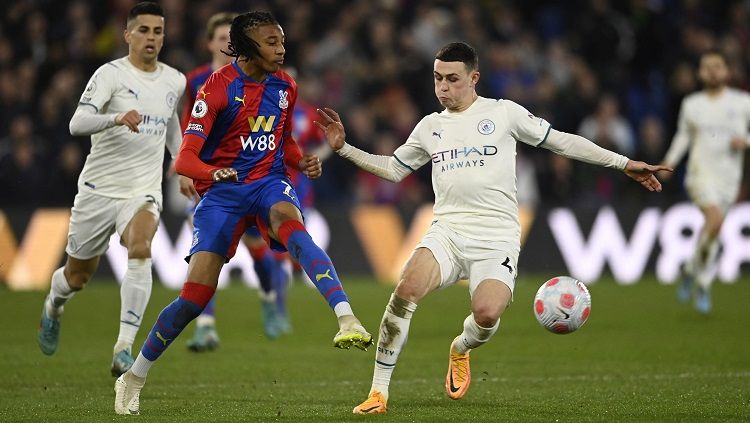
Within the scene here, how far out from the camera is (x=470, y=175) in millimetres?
8234

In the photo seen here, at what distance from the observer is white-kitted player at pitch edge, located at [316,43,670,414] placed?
805 centimetres

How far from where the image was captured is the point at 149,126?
984 centimetres

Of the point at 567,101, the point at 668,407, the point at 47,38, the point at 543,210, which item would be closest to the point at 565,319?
the point at 668,407

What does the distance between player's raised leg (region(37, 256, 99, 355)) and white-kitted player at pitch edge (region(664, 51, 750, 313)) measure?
285 inches

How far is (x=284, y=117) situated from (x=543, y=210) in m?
11.1

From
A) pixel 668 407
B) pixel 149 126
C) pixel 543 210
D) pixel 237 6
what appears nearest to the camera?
pixel 668 407

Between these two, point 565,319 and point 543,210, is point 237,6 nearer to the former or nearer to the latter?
point 543,210

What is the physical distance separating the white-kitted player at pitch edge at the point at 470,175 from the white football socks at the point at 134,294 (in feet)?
6.64

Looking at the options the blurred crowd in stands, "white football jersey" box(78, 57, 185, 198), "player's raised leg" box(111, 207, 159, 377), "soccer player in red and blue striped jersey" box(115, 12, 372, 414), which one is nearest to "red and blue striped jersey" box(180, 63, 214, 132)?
"white football jersey" box(78, 57, 185, 198)

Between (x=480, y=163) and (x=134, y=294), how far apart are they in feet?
9.23

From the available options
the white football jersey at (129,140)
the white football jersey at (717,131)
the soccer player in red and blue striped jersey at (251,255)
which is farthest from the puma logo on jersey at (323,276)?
the white football jersey at (717,131)

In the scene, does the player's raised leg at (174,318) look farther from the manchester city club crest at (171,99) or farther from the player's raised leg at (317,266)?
the manchester city club crest at (171,99)

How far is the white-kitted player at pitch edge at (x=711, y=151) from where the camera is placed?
14492mm

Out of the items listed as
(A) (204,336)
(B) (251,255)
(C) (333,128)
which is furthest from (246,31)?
(B) (251,255)
